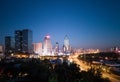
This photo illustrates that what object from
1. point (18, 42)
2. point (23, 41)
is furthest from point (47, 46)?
point (18, 42)

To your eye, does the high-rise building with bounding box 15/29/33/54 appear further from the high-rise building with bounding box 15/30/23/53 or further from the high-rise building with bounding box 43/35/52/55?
the high-rise building with bounding box 43/35/52/55

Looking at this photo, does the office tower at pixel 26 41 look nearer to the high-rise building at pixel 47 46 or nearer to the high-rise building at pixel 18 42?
the high-rise building at pixel 18 42

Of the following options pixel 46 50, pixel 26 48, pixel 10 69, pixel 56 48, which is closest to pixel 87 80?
pixel 10 69

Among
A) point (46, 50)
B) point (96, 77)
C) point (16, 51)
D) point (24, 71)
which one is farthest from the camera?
point (46, 50)

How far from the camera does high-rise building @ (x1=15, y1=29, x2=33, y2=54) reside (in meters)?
129

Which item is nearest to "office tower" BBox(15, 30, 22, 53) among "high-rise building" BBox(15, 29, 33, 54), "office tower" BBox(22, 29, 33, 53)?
"high-rise building" BBox(15, 29, 33, 54)

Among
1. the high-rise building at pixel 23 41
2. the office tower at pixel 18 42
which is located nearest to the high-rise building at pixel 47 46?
the high-rise building at pixel 23 41

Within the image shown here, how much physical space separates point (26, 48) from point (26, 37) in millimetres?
6913

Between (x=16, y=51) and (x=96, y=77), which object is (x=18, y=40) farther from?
(x=96, y=77)

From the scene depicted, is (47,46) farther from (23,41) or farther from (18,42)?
(18,42)

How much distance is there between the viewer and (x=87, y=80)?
21.2 m

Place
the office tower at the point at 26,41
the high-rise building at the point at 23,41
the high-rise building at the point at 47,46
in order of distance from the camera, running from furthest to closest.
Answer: the high-rise building at the point at 47,46, the office tower at the point at 26,41, the high-rise building at the point at 23,41

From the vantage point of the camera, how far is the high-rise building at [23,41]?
12938 centimetres

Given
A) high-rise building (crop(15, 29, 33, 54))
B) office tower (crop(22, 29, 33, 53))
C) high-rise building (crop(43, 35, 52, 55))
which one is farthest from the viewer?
high-rise building (crop(43, 35, 52, 55))
